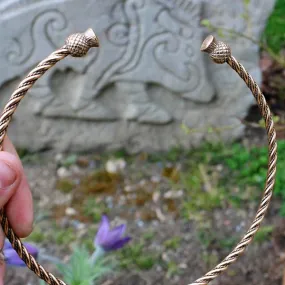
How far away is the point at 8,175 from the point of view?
2.43 ft

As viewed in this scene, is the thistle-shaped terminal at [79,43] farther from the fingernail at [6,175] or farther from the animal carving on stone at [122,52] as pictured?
the animal carving on stone at [122,52]

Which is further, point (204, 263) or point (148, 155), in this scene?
point (148, 155)

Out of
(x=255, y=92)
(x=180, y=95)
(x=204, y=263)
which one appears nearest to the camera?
(x=255, y=92)

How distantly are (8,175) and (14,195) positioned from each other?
7cm

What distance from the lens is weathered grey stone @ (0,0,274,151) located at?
5.93 ft

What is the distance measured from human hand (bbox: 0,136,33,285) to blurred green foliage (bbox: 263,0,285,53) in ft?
5.85

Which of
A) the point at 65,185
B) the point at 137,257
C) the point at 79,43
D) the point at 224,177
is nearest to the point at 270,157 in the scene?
the point at 79,43

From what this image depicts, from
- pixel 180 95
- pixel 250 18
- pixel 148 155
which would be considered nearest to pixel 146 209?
pixel 148 155

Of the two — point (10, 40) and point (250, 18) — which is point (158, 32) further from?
point (10, 40)

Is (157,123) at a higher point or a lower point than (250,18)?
lower

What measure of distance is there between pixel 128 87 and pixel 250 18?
0.49 metres

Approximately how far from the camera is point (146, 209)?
1.83 metres

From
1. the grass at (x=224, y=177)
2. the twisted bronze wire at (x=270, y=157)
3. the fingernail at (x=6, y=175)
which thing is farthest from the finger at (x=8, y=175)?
the grass at (x=224, y=177)

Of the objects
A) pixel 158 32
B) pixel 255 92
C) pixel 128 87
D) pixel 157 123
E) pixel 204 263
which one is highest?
pixel 255 92
